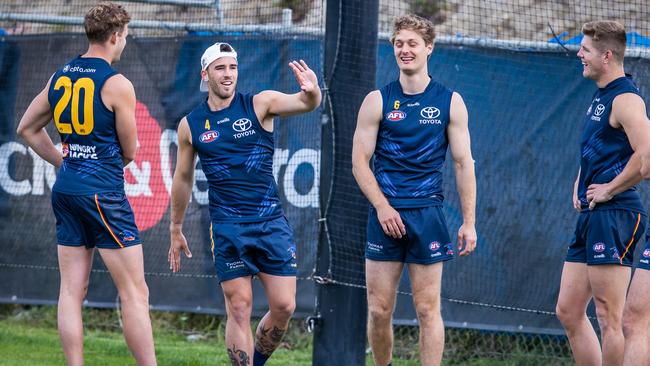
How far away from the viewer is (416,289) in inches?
233

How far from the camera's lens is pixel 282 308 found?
6051 millimetres

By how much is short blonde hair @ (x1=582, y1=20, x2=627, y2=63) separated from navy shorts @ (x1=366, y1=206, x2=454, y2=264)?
137cm

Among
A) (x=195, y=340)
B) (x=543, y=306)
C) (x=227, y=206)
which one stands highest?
(x=227, y=206)

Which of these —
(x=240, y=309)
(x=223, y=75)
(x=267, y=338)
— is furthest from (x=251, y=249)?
(x=223, y=75)

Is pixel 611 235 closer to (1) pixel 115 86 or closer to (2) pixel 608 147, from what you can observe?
(2) pixel 608 147

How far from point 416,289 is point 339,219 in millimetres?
1280

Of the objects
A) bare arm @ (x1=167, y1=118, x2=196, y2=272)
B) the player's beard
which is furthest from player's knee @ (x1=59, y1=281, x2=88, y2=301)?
the player's beard

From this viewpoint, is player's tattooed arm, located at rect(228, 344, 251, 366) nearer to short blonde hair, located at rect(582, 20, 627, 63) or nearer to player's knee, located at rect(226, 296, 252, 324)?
player's knee, located at rect(226, 296, 252, 324)

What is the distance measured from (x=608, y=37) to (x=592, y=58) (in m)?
0.15

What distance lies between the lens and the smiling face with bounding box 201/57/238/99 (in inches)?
→ 234

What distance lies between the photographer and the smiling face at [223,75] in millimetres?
5941

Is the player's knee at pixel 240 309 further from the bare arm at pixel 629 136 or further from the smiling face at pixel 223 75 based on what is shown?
the bare arm at pixel 629 136

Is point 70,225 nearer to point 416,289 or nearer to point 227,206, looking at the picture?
point 227,206

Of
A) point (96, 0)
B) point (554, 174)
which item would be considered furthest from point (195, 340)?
point (96, 0)
